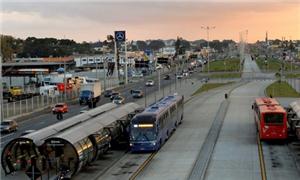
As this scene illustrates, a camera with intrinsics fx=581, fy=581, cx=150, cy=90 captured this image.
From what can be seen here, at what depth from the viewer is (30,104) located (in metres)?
72.4

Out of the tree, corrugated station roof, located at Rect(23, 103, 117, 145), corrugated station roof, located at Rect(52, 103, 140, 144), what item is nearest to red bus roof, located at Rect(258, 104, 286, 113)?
corrugated station roof, located at Rect(52, 103, 140, 144)

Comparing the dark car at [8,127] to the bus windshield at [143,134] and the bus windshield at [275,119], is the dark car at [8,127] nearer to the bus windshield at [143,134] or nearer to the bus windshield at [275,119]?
the bus windshield at [143,134]

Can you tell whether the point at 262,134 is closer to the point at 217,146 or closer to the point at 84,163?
the point at 217,146

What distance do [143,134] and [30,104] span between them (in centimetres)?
3734

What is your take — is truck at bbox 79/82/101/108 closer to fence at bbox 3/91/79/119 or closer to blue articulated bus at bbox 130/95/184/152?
fence at bbox 3/91/79/119

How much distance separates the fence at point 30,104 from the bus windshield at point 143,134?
30154mm

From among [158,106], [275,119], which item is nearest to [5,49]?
[158,106]

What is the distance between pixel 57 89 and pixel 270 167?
216ft

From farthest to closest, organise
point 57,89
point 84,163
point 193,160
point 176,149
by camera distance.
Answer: point 57,89 → point 176,149 → point 193,160 → point 84,163

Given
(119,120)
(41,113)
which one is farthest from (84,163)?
(41,113)

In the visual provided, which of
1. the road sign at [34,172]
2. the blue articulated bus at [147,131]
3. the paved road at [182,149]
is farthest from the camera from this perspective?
the blue articulated bus at [147,131]

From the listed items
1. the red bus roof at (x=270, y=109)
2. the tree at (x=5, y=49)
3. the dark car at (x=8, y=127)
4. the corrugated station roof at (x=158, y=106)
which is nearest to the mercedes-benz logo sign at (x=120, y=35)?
the tree at (x=5, y=49)

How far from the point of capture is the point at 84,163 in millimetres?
30062

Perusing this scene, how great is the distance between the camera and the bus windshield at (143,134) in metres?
38.0
